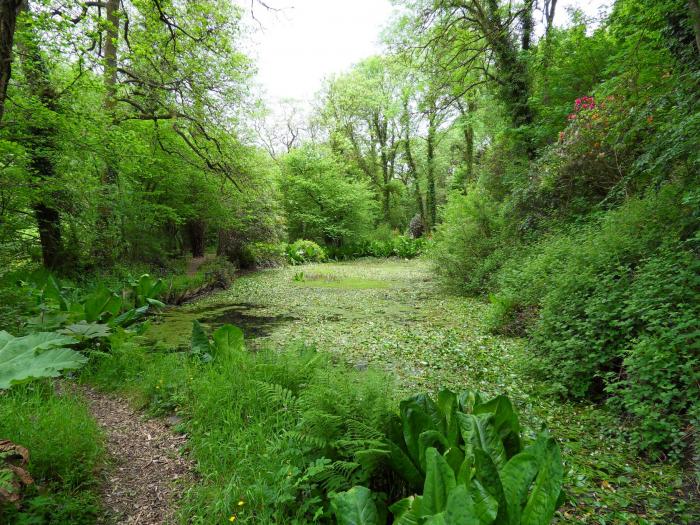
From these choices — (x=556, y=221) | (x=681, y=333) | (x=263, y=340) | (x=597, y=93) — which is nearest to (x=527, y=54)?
(x=597, y=93)

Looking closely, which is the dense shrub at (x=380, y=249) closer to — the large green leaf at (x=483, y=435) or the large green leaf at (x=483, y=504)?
the large green leaf at (x=483, y=435)

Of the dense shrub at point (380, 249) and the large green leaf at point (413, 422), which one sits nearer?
the large green leaf at point (413, 422)

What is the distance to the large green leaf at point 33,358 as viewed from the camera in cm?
170

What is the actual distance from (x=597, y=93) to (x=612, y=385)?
17.9ft

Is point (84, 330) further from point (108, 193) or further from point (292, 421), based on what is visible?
point (108, 193)

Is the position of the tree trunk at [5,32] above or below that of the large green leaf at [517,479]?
above

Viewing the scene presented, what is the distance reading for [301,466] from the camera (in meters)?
2.09

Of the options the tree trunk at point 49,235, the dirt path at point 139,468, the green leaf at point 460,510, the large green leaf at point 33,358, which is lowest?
the dirt path at point 139,468

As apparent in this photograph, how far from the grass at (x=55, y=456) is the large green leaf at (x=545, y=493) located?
7.22 feet

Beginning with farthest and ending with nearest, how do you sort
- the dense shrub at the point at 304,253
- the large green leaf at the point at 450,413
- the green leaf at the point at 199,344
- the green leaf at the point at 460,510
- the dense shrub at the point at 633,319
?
the dense shrub at the point at 304,253, the green leaf at the point at 199,344, the dense shrub at the point at 633,319, the large green leaf at the point at 450,413, the green leaf at the point at 460,510

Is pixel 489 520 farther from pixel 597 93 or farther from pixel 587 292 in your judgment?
pixel 597 93

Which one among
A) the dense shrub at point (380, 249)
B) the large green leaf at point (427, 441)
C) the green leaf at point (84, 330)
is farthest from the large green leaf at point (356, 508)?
the dense shrub at point (380, 249)

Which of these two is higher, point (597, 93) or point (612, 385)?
point (597, 93)

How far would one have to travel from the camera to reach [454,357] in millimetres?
4684
